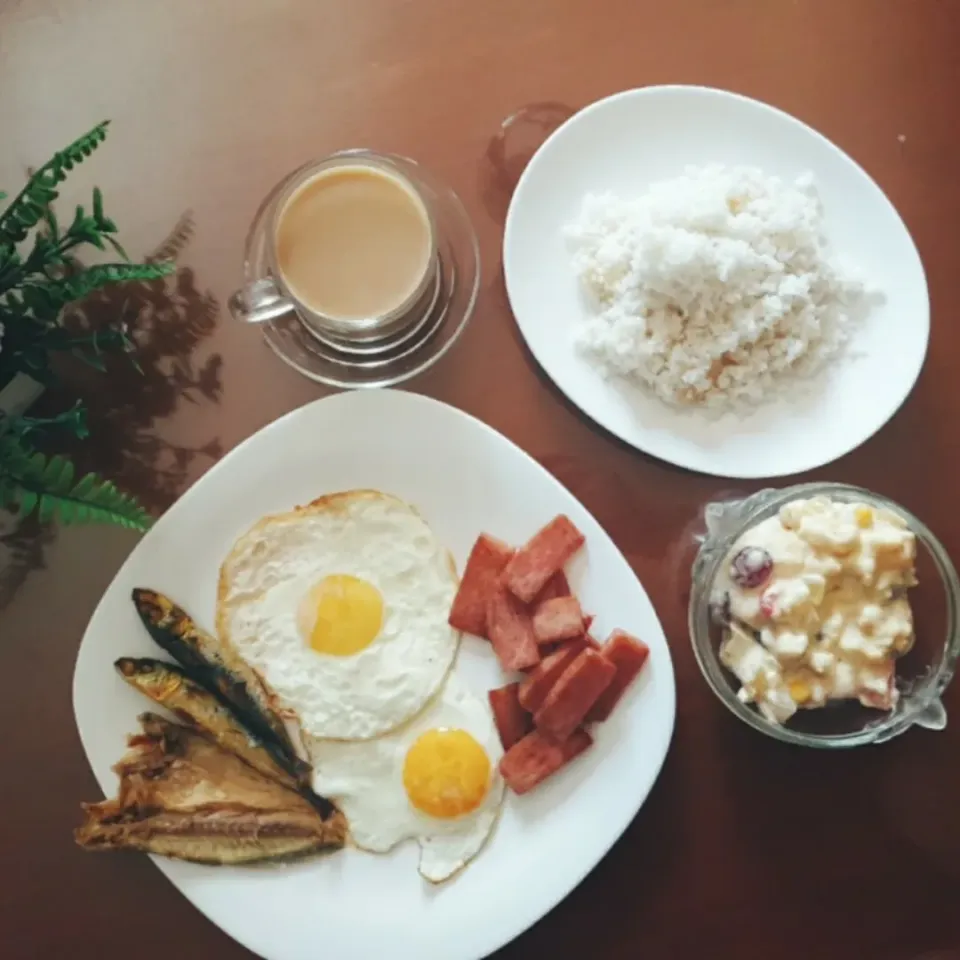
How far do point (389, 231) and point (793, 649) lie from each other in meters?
0.70

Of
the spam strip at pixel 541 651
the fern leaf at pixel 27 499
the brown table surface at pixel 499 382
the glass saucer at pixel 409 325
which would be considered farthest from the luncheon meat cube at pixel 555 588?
the fern leaf at pixel 27 499

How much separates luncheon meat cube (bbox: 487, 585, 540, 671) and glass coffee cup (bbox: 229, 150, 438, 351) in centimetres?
38

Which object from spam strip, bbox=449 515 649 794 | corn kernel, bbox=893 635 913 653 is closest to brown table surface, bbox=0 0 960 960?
spam strip, bbox=449 515 649 794

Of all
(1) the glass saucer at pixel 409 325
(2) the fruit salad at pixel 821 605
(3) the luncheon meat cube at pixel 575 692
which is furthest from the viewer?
(1) the glass saucer at pixel 409 325

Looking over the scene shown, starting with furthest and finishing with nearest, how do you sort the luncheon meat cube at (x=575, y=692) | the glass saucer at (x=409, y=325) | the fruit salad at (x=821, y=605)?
the glass saucer at (x=409, y=325)
the luncheon meat cube at (x=575, y=692)
the fruit salad at (x=821, y=605)

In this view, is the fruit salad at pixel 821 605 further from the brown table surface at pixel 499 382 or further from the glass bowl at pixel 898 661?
the brown table surface at pixel 499 382

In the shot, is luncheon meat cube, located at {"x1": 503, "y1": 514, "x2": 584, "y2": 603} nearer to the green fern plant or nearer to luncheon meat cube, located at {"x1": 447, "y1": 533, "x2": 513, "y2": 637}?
luncheon meat cube, located at {"x1": 447, "y1": 533, "x2": 513, "y2": 637}

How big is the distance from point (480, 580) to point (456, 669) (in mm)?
126

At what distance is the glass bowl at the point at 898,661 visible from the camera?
1.08 m

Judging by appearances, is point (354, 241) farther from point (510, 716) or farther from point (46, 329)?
point (510, 716)

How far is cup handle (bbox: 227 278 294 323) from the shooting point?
3.91 feet

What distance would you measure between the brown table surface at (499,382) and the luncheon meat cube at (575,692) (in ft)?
0.48

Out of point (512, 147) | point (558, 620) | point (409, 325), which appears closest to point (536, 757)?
point (558, 620)

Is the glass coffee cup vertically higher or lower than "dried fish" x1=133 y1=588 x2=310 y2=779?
higher
